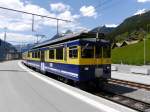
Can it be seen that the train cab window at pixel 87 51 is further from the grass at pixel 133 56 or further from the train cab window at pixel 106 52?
the grass at pixel 133 56

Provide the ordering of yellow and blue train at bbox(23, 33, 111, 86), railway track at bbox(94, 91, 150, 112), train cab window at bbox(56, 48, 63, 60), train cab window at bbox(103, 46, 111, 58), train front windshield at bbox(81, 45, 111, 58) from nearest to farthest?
railway track at bbox(94, 91, 150, 112), yellow and blue train at bbox(23, 33, 111, 86), train front windshield at bbox(81, 45, 111, 58), train cab window at bbox(103, 46, 111, 58), train cab window at bbox(56, 48, 63, 60)

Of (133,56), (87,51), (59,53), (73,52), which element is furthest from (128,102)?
(133,56)

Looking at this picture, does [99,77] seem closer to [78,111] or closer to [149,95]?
[149,95]

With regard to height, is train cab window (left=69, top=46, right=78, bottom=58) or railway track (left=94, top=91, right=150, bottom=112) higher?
train cab window (left=69, top=46, right=78, bottom=58)

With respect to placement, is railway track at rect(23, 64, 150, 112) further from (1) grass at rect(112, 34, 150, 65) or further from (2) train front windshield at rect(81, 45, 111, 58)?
(1) grass at rect(112, 34, 150, 65)

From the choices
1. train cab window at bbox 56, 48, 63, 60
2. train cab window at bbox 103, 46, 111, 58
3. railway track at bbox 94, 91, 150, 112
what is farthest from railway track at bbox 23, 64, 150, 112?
train cab window at bbox 56, 48, 63, 60

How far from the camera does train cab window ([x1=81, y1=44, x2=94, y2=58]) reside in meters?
17.4

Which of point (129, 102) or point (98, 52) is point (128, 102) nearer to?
point (129, 102)

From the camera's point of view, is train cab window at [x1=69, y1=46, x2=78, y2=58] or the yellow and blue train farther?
train cab window at [x1=69, y1=46, x2=78, y2=58]

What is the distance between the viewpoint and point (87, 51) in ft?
57.7

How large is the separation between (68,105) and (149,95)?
20.6 ft

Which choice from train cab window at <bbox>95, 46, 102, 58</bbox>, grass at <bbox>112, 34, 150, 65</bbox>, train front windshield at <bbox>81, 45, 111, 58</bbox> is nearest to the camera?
train front windshield at <bbox>81, 45, 111, 58</bbox>

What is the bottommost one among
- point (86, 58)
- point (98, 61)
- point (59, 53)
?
point (98, 61)

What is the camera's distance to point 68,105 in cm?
1189
